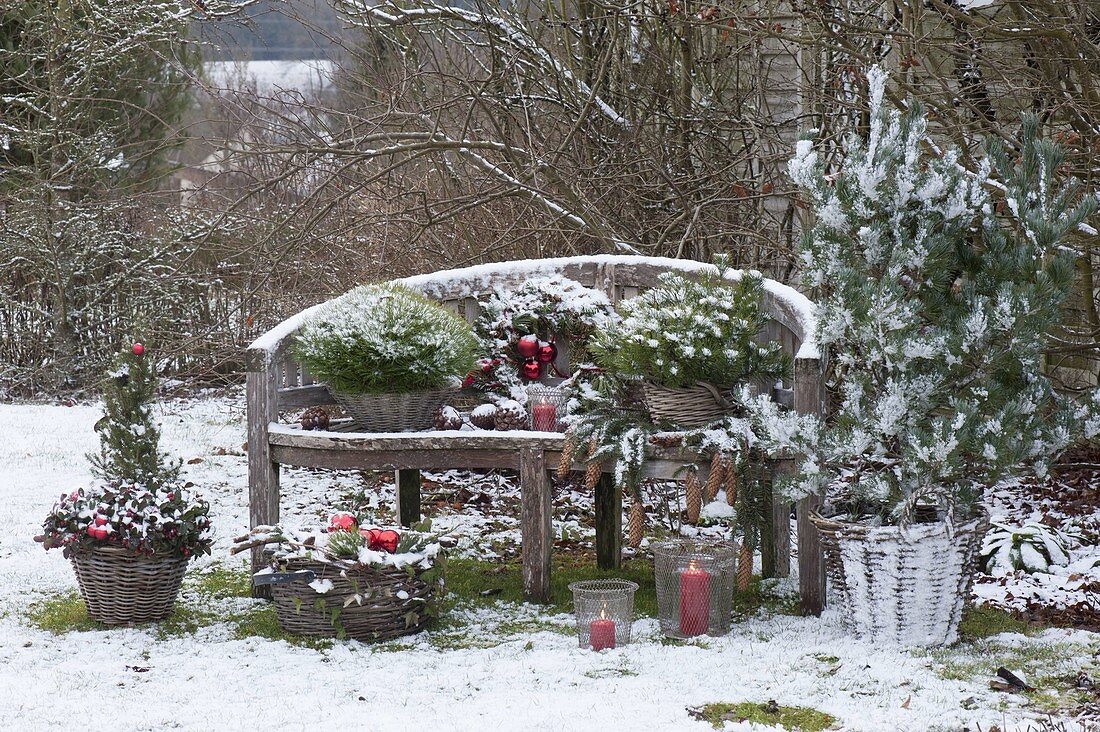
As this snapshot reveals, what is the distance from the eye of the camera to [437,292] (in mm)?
5422

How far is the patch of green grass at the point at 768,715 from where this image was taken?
322 cm

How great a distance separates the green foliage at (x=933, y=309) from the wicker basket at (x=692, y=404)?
507mm

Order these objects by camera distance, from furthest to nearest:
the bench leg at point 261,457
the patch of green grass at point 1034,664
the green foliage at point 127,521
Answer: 1. the bench leg at point 261,457
2. the green foliage at point 127,521
3. the patch of green grass at point 1034,664

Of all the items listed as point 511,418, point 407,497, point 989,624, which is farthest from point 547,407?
point 989,624

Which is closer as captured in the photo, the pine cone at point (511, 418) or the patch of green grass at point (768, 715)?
the patch of green grass at point (768, 715)

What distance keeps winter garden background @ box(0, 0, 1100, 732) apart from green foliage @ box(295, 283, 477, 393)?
0.05 feet

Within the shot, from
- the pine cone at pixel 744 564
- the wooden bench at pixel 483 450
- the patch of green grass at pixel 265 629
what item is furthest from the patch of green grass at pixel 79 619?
the pine cone at pixel 744 564

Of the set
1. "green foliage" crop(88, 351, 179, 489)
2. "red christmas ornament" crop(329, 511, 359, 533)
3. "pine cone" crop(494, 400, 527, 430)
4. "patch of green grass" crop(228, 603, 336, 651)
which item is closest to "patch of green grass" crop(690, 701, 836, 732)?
"patch of green grass" crop(228, 603, 336, 651)

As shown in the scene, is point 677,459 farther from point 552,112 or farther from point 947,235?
point 552,112

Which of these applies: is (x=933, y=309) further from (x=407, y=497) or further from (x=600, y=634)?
(x=407, y=497)

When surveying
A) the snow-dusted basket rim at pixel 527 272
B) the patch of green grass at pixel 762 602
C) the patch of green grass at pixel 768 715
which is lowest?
the patch of green grass at pixel 768 715

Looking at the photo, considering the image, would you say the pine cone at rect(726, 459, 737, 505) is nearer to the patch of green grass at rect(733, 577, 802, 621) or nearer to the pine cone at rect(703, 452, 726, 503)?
the pine cone at rect(703, 452, 726, 503)

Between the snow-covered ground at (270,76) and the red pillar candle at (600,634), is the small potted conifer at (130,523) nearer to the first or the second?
the red pillar candle at (600,634)

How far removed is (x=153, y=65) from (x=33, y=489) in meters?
6.77
